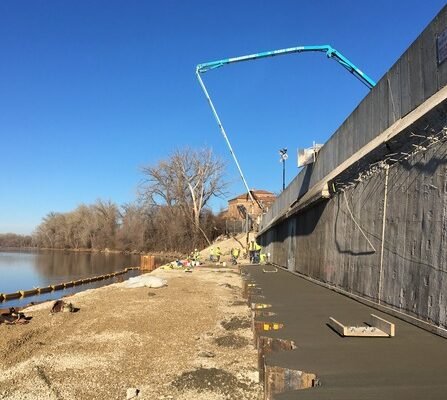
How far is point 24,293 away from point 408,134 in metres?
27.3

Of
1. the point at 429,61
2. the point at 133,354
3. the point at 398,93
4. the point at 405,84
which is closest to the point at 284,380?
the point at 133,354

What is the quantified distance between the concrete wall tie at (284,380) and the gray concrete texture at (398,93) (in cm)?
484

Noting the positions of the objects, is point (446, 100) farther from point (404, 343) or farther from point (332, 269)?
point (332, 269)

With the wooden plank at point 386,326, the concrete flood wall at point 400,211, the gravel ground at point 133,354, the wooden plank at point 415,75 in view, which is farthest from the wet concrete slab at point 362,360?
the wooden plank at point 415,75

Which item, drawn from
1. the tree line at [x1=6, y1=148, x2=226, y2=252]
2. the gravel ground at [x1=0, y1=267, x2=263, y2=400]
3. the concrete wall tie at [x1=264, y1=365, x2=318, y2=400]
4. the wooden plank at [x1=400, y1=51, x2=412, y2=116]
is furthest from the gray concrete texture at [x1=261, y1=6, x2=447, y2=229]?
the tree line at [x1=6, y1=148, x2=226, y2=252]

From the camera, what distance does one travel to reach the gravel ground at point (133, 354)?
6.64m

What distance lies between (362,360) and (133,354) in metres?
4.87

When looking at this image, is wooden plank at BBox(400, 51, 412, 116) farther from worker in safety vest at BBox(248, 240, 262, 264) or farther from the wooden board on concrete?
worker in safety vest at BBox(248, 240, 262, 264)

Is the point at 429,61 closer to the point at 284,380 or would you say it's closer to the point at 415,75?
the point at 415,75

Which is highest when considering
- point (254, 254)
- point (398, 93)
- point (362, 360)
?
point (398, 93)

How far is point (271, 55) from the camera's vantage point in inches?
1261

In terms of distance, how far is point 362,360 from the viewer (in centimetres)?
514

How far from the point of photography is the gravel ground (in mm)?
6637

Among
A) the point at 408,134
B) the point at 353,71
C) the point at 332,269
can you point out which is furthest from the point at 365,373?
the point at 353,71
